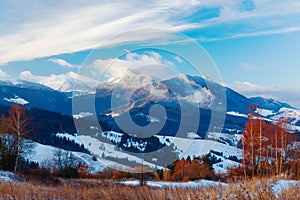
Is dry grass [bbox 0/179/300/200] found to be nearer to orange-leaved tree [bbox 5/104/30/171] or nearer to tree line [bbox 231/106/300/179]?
tree line [bbox 231/106/300/179]

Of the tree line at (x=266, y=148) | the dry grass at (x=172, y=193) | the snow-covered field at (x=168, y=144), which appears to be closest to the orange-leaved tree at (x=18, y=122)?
the tree line at (x=266, y=148)

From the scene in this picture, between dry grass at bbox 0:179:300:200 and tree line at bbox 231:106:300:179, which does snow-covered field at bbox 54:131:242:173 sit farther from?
dry grass at bbox 0:179:300:200

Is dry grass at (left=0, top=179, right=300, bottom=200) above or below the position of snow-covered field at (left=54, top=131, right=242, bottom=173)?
above

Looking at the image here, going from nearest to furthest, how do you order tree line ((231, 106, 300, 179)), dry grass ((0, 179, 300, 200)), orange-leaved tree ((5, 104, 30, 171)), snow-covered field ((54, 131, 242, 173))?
dry grass ((0, 179, 300, 200)) < tree line ((231, 106, 300, 179)) < orange-leaved tree ((5, 104, 30, 171)) < snow-covered field ((54, 131, 242, 173))

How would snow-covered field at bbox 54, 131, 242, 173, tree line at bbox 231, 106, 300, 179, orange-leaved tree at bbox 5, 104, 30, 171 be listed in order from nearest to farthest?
tree line at bbox 231, 106, 300, 179 → orange-leaved tree at bbox 5, 104, 30, 171 → snow-covered field at bbox 54, 131, 242, 173

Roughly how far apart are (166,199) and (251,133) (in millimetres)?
18329

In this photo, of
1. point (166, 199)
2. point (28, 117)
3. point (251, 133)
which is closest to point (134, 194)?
point (166, 199)

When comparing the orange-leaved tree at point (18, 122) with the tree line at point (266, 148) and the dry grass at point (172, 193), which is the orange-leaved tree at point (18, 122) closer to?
the tree line at point (266, 148)

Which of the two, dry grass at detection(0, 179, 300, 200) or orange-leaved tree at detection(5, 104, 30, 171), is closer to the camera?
dry grass at detection(0, 179, 300, 200)

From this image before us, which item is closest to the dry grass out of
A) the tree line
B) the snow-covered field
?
the tree line

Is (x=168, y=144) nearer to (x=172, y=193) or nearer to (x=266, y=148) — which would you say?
(x=266, y=148)

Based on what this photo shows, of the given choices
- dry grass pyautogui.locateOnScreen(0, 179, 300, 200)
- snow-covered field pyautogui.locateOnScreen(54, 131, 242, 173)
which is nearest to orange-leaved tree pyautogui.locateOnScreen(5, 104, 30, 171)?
dry grass pyautogui.locateOnScreen(0, 179, 300, 200)

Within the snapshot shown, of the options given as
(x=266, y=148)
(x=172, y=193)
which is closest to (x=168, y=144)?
(x=266, y=148)

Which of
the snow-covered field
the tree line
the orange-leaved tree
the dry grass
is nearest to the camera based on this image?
the dry grass
